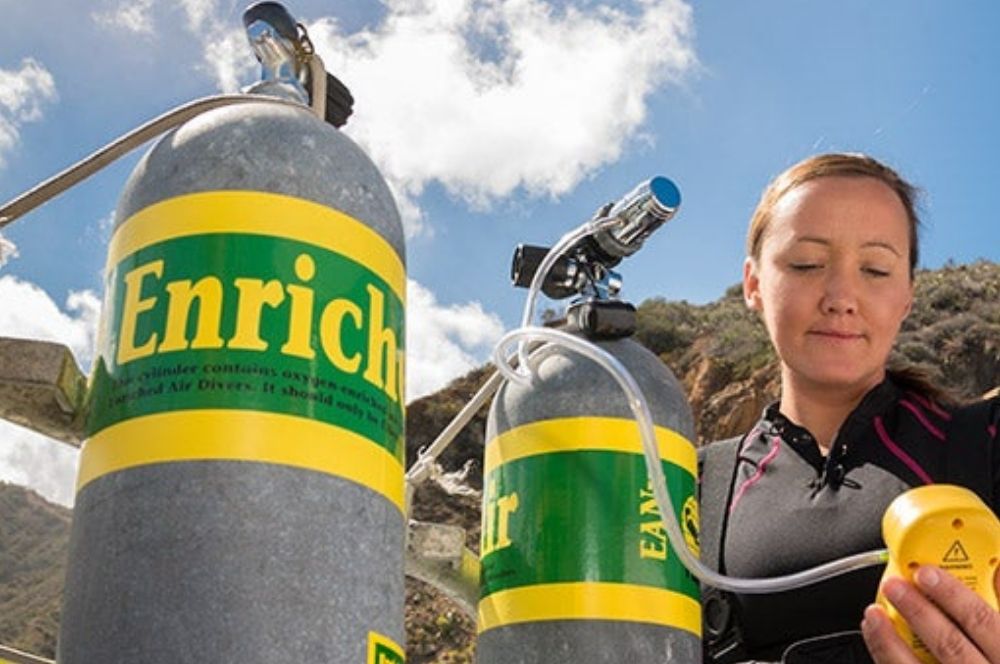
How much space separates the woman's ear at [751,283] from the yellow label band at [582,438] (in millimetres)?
603

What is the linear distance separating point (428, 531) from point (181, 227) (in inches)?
41.8

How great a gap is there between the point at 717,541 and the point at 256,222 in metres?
1.45

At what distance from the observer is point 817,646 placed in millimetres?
2770

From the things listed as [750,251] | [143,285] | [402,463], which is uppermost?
[750,251]

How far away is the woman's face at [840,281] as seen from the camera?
3.03 metres

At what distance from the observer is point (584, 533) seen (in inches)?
108

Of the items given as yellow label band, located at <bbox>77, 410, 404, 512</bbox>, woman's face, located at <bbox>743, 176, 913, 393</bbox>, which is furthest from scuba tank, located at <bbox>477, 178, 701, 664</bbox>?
yellow label band, located at <bbox>77, 410, 404, 512</bbox>

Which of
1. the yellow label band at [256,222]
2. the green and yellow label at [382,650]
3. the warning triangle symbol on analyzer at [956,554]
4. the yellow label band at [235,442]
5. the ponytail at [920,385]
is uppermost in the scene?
the ponytail at [920,385]

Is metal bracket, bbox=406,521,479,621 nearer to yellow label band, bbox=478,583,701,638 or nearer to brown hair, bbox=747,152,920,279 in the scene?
yellow label band, bbox=478,583,701,638

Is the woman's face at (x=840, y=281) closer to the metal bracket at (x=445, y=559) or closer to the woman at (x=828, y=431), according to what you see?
the woman at (x=828, y=431)

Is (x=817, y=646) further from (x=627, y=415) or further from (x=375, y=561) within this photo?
(x=375, y=561)

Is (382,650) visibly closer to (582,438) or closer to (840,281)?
(582,438)

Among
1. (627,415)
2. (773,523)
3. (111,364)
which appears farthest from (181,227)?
(773,523)

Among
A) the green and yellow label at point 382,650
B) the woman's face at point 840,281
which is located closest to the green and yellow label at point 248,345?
the green and yellow label at point 382,650
